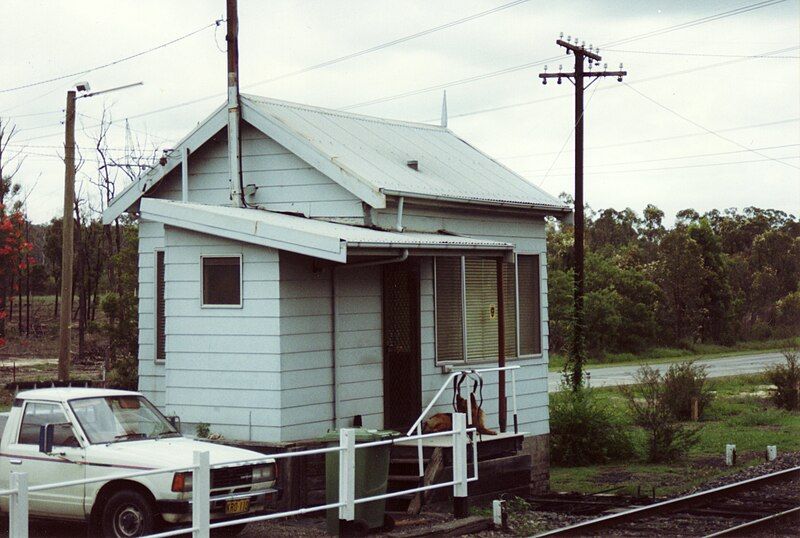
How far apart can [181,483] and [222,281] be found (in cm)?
392

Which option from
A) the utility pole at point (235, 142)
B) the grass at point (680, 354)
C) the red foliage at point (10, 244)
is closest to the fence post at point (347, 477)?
the utility pole at point (235, 142)

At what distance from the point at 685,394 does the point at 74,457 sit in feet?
58.3

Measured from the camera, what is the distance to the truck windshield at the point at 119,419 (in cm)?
1185

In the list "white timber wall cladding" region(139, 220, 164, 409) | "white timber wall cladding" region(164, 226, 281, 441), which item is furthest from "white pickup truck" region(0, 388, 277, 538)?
"white timber wall cladding" region(139, 220, 164, 409)

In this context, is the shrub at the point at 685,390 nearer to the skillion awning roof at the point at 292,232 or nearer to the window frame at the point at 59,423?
the skillion awning roof at the point at 292,232

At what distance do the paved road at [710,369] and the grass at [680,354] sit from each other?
1.09 metres

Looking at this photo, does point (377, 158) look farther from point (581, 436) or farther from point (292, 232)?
point (581, 436)

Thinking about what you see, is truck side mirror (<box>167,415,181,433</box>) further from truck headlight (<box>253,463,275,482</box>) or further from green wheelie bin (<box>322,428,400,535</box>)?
green wheelie bin (<box>322,428,400,535</box>)

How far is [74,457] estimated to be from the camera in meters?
11.5

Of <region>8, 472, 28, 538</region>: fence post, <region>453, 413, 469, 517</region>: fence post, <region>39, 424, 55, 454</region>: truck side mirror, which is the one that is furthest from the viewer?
<region>453, 413, 469, 517</region>: fence post

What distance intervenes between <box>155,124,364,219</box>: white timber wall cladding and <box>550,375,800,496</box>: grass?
6096 millimetres

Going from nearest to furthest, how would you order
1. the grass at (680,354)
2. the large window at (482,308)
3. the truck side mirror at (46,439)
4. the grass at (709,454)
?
the truck side mirror at (46,439)
the large window at (482,308)
the grass at (709,454)
the grass at (680,354)

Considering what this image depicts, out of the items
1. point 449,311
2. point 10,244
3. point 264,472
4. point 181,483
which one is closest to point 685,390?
point 449,311

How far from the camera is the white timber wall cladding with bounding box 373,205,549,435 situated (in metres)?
16.1
